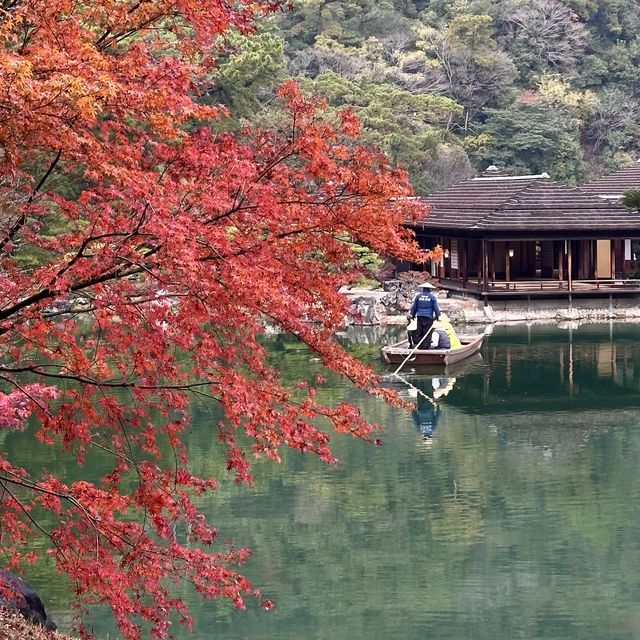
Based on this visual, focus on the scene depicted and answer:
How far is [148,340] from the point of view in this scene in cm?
623

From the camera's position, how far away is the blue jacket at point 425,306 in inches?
851

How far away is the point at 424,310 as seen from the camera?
861 inches

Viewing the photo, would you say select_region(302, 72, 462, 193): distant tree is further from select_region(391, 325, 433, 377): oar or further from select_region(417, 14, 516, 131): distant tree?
select_region(391, 325, 433, 377): oar

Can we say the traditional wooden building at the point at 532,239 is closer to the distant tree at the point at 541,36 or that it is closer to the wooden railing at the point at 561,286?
the wooden railing at the point at 561,286

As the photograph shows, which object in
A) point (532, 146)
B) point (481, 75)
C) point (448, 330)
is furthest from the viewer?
point (481, 75)

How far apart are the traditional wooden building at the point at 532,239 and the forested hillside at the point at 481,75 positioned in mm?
5710

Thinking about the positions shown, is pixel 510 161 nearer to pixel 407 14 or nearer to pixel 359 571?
pixel 407 14

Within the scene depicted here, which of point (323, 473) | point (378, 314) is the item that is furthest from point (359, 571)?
Result: point (378, 314)

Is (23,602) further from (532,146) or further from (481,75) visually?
(481,75)

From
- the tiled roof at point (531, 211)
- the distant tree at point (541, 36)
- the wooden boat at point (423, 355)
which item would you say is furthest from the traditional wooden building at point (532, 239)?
the distant tree at point (541, 36)

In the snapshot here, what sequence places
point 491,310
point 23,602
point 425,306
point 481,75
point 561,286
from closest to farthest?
point 23,602 < point 425,306 < point 491,310 < point 561,286 < point 481,75

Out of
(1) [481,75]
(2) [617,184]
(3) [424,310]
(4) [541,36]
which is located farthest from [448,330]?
(4) [541,36]

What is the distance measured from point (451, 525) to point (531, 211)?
19868 mm

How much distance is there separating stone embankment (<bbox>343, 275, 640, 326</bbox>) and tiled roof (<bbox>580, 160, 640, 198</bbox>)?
4.66m
